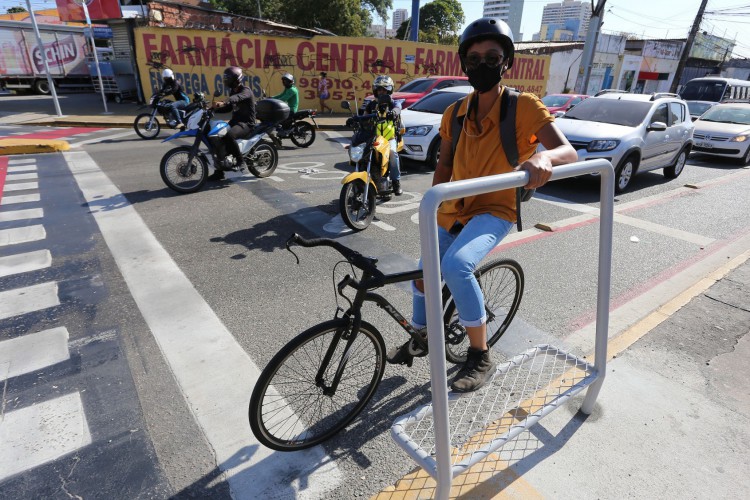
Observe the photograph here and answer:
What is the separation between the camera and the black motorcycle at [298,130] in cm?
1083

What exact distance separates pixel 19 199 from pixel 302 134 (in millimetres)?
6518

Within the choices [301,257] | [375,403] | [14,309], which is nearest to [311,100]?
[301,257]

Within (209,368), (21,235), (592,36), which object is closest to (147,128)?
(21,235)

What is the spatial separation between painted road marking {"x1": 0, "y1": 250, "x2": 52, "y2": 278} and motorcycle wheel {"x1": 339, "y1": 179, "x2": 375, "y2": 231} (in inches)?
128

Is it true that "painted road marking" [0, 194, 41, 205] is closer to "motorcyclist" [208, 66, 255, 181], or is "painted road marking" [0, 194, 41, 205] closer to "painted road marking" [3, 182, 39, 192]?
"painted road marking" [3, 182, 39, 192]

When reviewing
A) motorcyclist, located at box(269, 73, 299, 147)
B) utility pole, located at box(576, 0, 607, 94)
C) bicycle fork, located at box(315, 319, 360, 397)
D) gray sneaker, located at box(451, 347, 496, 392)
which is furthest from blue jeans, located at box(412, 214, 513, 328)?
utility pole, located at box(576, 0, 607, 94)

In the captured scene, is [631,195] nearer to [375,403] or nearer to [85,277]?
[375,403]

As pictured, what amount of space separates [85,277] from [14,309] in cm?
66

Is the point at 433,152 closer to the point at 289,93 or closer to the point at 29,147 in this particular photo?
the point at 289,93

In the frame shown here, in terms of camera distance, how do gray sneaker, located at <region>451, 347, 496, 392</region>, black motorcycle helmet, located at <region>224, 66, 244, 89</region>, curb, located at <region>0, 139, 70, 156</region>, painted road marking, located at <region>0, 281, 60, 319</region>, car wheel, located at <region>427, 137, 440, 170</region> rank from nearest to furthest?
gray sneaker, located at <region>451, 347, 496, 392</region> → painted road marking, located at <region>0, 281, 60, 319</region> → black motorcycle helmet, located at <region>224, 66, 244, 89</region> → car wheel, located at <region>427, 137, 440, 170</region> → curb, located at <region>0, 139, 70, 156</region>

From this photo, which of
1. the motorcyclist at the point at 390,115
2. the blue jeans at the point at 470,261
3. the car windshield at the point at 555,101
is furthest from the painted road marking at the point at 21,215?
the car windshield at the point at 555,101

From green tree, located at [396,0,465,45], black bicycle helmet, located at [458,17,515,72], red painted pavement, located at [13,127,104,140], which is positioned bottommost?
red painted pavement, located at [13,127,104,140]

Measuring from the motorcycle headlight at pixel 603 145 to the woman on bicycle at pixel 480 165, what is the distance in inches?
247

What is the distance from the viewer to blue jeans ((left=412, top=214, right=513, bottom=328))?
2.17m
